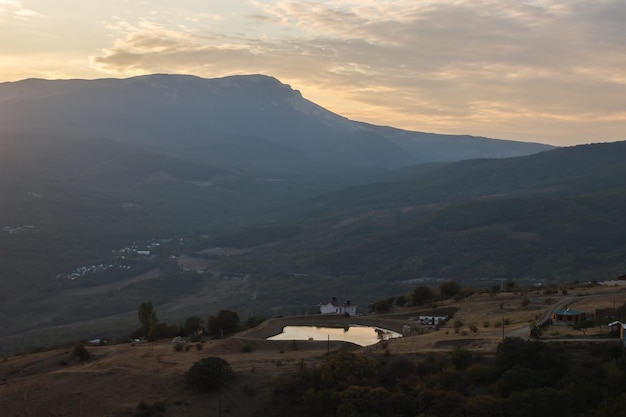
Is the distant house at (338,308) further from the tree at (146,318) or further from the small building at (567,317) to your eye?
the small building at (567,317)

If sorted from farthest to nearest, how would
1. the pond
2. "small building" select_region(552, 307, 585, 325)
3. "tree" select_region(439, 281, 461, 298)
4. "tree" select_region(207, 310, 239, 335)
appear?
"tree" select_region(439, 281, 461, 298) → "tree" select_region(207, 310, 239, 335) → the pond → "small building" select_region(552, 307, 585, 325)

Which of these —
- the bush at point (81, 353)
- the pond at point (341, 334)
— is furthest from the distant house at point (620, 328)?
the bush at point (81, 353)

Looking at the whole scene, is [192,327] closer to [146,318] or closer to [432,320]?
[146,318]

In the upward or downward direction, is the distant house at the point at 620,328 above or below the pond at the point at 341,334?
above

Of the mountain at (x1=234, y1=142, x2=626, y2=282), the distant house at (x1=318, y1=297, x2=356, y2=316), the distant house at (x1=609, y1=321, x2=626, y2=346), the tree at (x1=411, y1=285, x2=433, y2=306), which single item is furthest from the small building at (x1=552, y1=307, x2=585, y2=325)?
the mountain at (x1=234, y1=142, x2=626, y2=282)

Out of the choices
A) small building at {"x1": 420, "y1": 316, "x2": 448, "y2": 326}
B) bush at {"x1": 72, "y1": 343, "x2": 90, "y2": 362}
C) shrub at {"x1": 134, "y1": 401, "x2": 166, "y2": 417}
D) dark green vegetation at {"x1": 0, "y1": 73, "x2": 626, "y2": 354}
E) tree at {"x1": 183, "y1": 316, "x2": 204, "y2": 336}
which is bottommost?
shrub at {"x1": 134, "y1": 401, "x2": 166, "y2": 417}

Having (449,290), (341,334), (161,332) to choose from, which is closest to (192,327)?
(161,332)

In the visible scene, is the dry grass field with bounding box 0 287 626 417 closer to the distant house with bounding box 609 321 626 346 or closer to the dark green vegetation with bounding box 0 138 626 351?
the distant house with bounding box 609 321 626 346
